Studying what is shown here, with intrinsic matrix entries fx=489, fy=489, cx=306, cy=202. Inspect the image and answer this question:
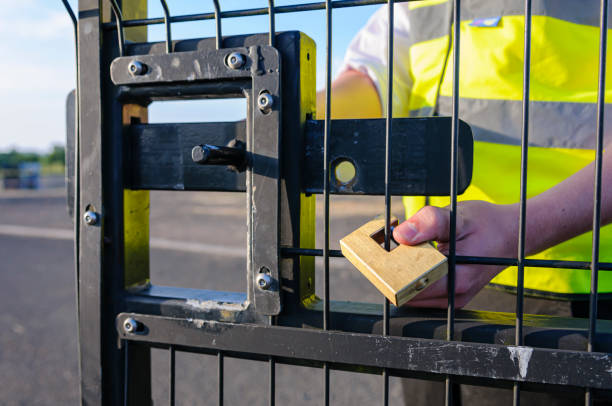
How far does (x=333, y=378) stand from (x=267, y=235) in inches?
104

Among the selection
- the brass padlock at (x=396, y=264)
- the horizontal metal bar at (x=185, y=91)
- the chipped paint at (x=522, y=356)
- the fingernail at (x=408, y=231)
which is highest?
the horizontal metal bar at (x=185, y=91)

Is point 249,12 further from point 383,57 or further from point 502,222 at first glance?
point 383,57

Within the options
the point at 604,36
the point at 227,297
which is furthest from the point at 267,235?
the point at 604,36

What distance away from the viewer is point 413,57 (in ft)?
5.10

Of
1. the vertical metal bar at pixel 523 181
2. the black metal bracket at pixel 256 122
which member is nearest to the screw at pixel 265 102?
the black metal bracket at pixel 256 122

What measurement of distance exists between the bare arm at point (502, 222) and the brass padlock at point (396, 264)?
0.14 feet

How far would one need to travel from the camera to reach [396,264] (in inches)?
31.5

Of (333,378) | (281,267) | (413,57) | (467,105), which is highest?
(413,57)

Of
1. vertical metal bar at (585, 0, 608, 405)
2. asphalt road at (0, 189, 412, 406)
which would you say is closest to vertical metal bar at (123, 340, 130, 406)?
vertical metal bar at (585, 0, 608, 405)

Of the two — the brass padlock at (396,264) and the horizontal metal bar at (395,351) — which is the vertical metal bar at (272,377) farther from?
the brass padlock at (396,264)

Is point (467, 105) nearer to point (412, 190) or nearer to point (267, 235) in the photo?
point (412, 190)

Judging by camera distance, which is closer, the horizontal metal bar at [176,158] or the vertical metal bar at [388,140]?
the vertical metal bar at [388,140]

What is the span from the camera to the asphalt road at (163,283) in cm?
315

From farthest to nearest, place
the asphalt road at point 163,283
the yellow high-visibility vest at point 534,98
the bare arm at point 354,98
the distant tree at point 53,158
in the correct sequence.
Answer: the distant tree at point 53,158 → the asphalt road at point 163,283 → the bare arm at point 354,98 → the yellow high-visibility vest at point 534,98
